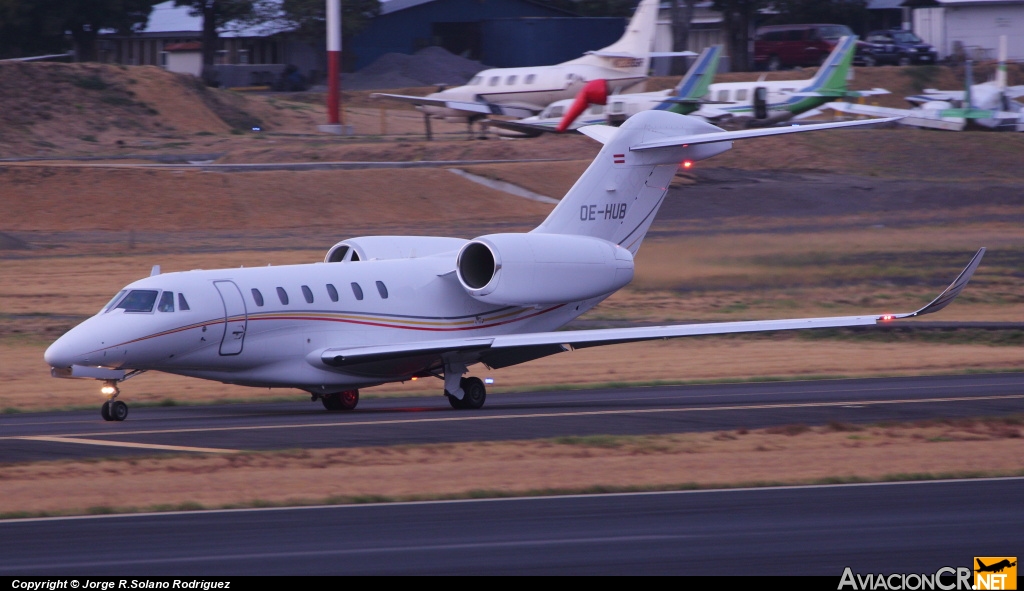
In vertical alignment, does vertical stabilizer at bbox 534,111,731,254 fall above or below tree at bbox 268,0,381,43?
below

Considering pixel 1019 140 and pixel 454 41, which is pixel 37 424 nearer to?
pixel 1019 140

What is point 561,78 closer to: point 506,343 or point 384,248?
point 384,248

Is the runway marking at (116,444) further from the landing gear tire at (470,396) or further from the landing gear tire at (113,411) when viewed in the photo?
the landing gear tire at (470,396)

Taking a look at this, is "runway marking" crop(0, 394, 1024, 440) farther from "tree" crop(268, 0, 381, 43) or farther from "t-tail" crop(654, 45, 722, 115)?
"tree" crop(268, 0, 381, 43)

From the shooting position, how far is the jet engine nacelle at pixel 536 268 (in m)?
24.6

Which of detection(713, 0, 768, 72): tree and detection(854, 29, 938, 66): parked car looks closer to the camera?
detection(854, 29, 938, 66): parked car

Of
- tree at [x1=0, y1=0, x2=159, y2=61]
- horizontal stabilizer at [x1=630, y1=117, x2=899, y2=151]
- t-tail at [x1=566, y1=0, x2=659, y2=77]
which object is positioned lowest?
horizontal stabilizer at [x1=630, y1=117, x2=899, y2=151]

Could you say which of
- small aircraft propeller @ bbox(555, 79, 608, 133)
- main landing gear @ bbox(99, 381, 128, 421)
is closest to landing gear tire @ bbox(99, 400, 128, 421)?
main landing gear @ bbox(99, 381, 128, 421)

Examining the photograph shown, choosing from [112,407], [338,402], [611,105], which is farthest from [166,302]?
[611,105]

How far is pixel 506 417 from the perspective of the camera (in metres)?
22.8

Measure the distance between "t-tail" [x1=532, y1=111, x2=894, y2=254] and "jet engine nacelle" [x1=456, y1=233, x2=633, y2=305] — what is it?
3.25ft

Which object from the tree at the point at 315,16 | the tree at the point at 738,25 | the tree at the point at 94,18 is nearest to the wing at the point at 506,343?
the tree at the point at 94,18

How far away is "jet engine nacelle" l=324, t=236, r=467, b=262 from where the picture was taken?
86.3 feet

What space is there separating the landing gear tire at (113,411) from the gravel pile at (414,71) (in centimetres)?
6766
